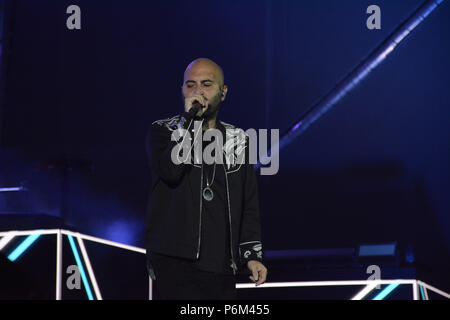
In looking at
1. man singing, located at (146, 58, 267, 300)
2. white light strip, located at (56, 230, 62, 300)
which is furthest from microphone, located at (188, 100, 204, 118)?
white light strip, located at (56, 230, 62, 300)

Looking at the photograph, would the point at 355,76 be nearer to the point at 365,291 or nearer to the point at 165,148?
the point at 365,291

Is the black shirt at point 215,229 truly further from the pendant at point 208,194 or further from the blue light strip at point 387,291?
the blue light strip at point 387,291

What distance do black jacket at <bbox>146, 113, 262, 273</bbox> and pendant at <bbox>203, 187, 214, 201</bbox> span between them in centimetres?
2

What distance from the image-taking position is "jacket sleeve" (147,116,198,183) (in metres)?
2.00

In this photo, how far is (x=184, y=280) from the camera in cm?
193

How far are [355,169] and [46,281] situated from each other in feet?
8.26

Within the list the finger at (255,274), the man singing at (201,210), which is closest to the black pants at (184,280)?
the man singing at (201,210)

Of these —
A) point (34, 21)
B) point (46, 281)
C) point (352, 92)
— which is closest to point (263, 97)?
point (352, 92)

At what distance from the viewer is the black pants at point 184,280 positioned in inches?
75.7

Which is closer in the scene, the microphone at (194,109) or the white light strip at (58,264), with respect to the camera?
the microphone at (194,109)

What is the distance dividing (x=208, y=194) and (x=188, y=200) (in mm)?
82

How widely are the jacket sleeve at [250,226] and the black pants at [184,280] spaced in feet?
0.53

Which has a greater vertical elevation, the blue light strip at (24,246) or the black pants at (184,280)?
the blue light strip at (24,246)

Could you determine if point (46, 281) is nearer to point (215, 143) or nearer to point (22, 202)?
point (215, 143)
